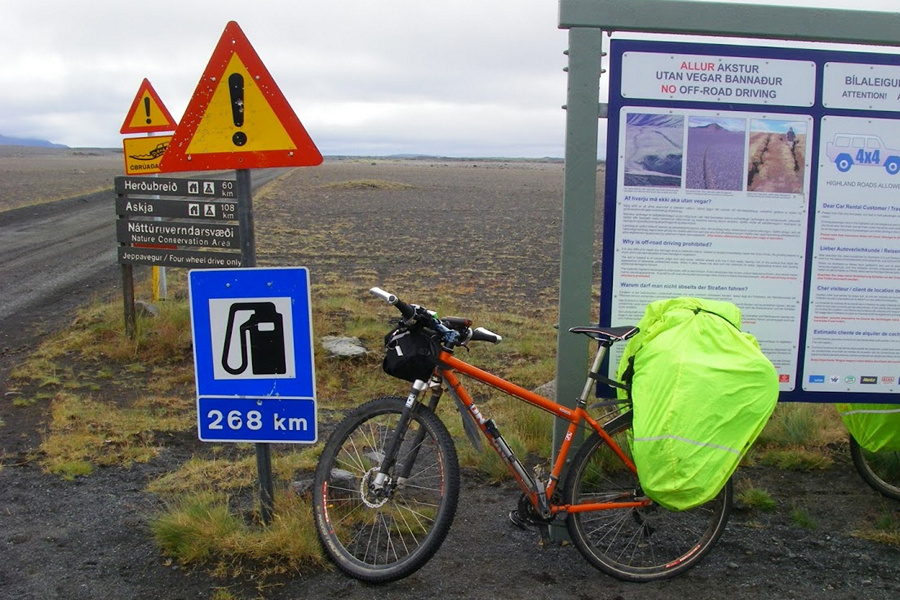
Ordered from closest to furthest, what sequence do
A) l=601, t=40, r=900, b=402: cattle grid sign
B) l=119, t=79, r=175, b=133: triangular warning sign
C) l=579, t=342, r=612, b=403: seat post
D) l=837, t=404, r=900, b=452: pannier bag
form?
1. l=579, t=342, r=612, b=403: seat post
2. l=601, t=40, r=900, b=402: cattle grid sign
3. l=837, t=404, r=900, b=452: pannier bag
4. l=119, t=79, r=175, b=133: triangular warning sign

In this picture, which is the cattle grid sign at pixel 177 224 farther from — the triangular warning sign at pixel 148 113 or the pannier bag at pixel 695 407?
the pannier bag at pixel 695 407

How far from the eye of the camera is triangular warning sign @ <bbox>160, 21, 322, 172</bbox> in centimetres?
383

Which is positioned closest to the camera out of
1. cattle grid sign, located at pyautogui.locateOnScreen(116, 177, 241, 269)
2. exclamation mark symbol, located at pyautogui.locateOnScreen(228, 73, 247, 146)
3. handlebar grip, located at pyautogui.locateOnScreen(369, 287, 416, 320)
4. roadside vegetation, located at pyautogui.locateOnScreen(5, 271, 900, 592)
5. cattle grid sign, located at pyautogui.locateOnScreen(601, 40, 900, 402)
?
handlebar grip, located at pyautogui.locateOnScreen(369, 287, 416, 320)

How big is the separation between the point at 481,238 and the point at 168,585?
793 inches

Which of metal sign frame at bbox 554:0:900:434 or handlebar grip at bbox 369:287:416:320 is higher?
metal sign frame at bbox 554:0:900:434

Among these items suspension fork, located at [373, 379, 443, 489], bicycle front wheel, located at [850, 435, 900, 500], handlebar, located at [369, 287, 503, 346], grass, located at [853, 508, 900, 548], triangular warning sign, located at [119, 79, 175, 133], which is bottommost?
grass, located at [853, 508, 900, 548]

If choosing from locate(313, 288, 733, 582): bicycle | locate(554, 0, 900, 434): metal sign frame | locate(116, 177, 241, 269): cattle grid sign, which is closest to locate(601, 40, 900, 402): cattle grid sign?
locate(554, 0, 900, 434): metal sign frame

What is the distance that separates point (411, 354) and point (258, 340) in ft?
2.62

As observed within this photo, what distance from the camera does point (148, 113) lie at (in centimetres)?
1020

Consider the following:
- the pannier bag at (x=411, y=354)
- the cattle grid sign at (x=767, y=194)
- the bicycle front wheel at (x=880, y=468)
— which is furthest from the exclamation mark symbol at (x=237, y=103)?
the bicycle front wheel at (x=880, y=468)

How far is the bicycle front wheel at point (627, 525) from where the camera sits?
3.88 meters

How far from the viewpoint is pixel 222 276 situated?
391 centimetres

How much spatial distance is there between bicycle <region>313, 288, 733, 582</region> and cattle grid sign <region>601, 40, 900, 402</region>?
2.18ft

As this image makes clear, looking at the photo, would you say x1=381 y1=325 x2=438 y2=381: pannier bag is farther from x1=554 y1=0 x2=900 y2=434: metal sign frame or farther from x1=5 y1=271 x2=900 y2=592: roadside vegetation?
x1=5 y1=271 x2=900 y2=592: roadside vegetation
